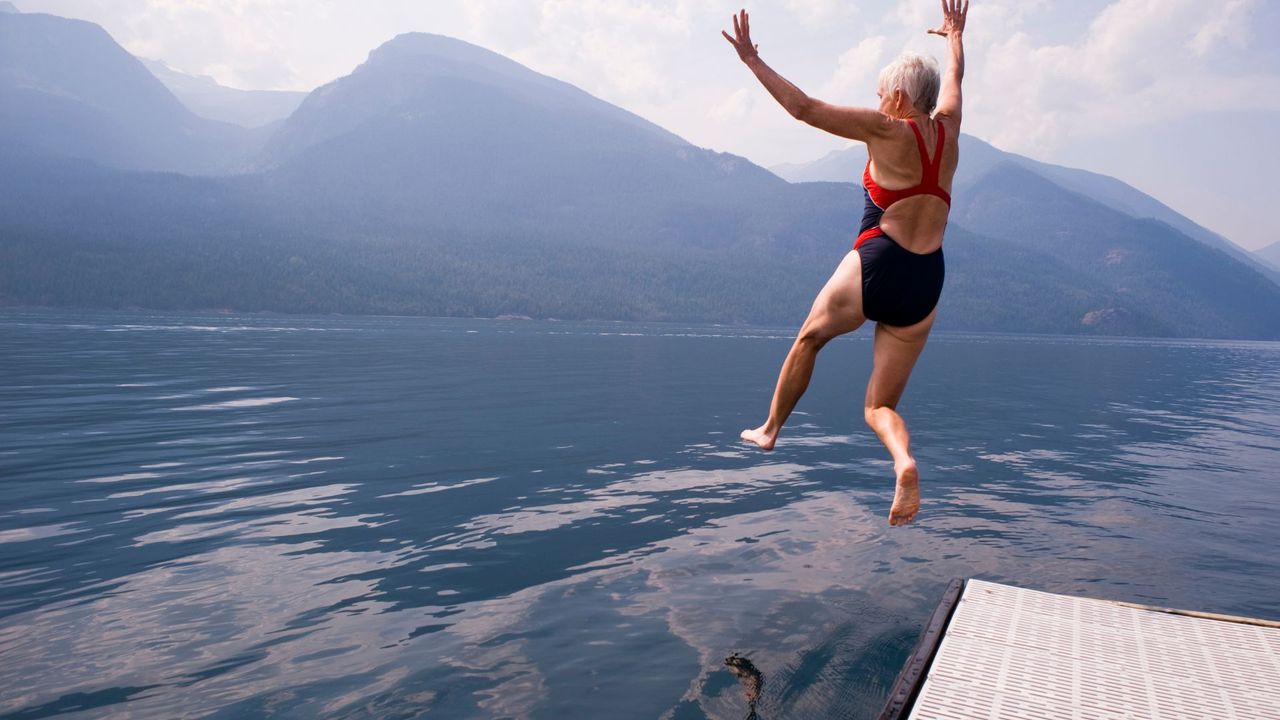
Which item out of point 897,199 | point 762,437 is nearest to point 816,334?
point 897,199

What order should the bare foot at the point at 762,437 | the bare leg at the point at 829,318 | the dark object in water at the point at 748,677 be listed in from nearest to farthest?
the bare leg at the point at 829,318 < the bare foot at the point at 762,437 < the dark object in water at the point at 748,677

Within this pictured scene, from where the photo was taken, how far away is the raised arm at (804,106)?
420cm

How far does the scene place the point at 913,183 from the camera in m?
4.46

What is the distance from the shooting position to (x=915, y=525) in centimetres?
1202

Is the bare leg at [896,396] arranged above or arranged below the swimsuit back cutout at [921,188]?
below

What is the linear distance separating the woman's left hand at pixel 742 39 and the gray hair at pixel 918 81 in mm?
902

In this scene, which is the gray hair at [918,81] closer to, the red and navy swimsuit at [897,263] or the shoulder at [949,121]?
the shoulder at [949,121]

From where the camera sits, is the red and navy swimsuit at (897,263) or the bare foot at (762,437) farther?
the bare foot at (762,437)

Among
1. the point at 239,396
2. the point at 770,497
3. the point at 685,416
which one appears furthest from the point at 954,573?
the point at 239,396

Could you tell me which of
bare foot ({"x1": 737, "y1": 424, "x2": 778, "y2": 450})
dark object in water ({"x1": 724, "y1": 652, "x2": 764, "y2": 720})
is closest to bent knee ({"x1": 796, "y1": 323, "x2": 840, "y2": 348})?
bare foot ({"x1": 737, "y1": 424, "x2": 778, "y2": 450})

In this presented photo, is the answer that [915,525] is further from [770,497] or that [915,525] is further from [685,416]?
[685,416]

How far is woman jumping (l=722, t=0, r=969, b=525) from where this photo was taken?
169 inches

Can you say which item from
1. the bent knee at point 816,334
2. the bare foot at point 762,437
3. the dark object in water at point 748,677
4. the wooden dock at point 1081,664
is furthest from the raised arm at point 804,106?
the dark object in water at point 748,677

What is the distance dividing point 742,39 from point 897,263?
1473 mm
